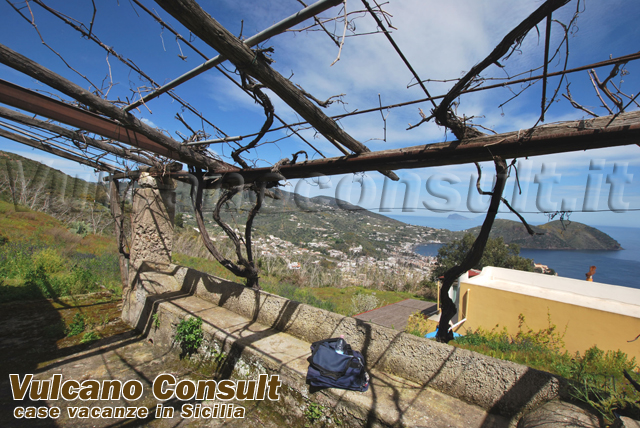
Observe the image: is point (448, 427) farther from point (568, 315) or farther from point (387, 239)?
point (387, 239)

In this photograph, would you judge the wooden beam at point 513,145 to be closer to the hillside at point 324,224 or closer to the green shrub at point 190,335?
the hillside at point 324,224

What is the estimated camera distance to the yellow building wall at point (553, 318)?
5.27 metres

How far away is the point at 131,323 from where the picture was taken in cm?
445

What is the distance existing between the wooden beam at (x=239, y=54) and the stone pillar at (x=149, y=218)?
12.3 ft

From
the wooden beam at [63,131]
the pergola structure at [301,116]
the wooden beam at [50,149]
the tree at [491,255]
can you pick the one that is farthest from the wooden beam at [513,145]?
the tree at [491,255]

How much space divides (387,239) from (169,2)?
22979mm

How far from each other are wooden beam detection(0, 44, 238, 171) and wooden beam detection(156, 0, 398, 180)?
1.56 m

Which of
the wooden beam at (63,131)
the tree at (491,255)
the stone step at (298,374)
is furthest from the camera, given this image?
the tree at (491,255)

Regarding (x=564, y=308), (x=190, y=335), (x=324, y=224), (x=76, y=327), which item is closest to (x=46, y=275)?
(x=76, y=327)

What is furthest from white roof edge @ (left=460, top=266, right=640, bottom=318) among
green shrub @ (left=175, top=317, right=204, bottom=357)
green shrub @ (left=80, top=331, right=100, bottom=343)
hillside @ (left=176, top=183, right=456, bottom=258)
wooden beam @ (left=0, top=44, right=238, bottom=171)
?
green shrub @ (left=80, top=331, right=100, bottom=343)

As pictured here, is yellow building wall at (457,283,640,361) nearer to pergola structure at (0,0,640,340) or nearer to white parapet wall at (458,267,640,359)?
white parapet wall at (458,267,640,359)

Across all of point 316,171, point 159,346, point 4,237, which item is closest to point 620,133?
point 316,171

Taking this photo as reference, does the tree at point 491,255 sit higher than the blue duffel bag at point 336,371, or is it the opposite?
the tree at point 491,255

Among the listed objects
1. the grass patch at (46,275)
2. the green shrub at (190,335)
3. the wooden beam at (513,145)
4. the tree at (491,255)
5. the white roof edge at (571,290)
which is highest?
the wooden beam at (513,145)
